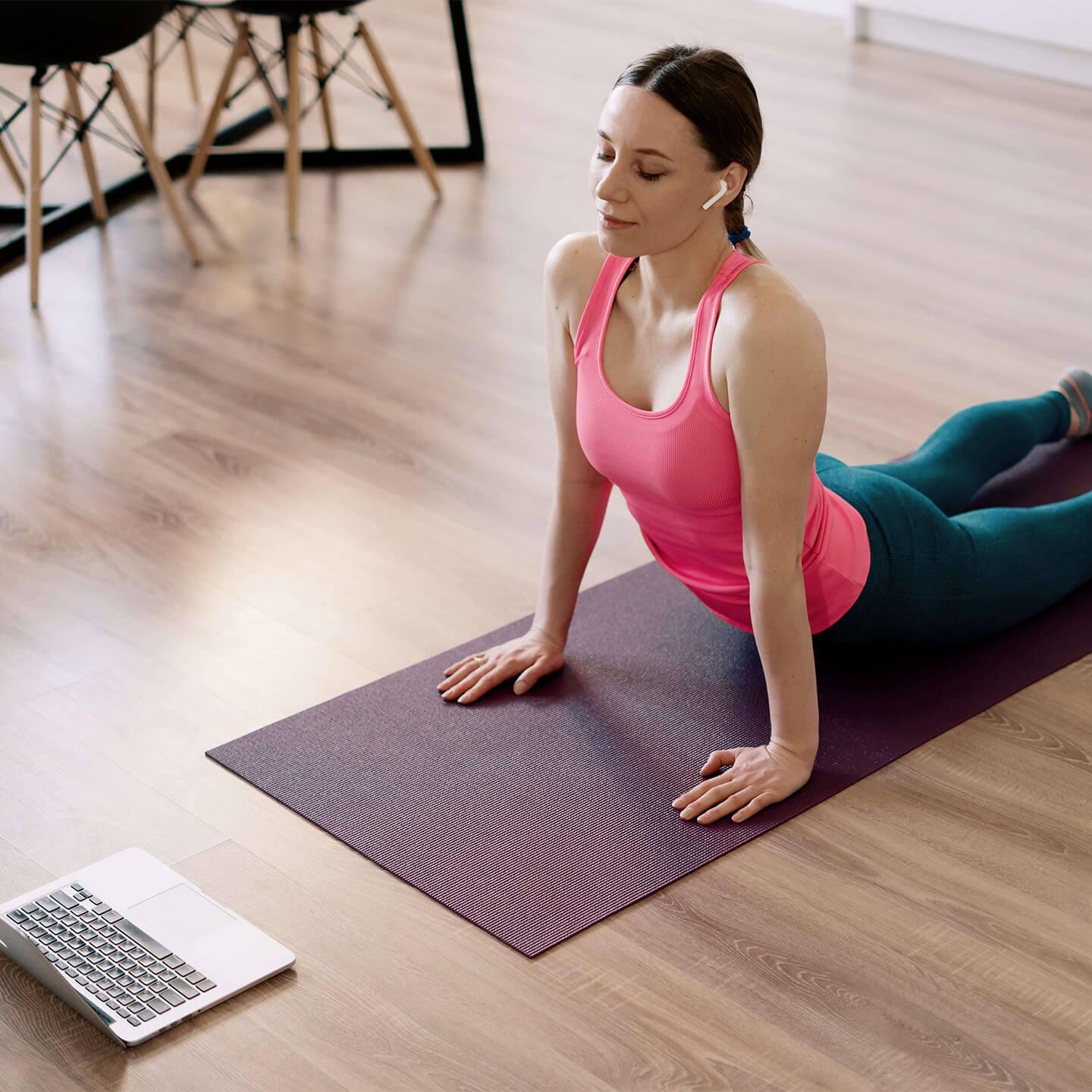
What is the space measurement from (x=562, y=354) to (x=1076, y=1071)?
99 centimetres

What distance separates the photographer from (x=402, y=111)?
4.14 m

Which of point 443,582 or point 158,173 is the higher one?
point 158,173

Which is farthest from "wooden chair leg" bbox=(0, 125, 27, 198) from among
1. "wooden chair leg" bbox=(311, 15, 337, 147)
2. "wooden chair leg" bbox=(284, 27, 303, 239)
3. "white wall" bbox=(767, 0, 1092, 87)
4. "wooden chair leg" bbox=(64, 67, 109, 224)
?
"white wall" bbox=(767, 0, 1092, 87)

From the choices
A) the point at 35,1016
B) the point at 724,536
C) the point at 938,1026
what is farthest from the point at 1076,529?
Result: the point at 35,1016

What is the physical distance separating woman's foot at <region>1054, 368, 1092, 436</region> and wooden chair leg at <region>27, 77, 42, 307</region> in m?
2.19

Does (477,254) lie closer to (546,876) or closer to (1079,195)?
(1079,195)

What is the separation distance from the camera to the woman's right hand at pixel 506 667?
2.10 metres

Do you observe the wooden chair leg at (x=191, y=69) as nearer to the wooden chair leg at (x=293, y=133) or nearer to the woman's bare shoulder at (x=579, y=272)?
the wooden chair leg at (x=293, y=133)

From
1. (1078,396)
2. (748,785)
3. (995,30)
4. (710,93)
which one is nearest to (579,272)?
(710,93)

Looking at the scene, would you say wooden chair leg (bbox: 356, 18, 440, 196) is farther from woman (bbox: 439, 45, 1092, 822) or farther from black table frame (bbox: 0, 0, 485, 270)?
woman (bbox: 439, 45, 1092, 822)

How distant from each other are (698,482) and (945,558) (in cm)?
43

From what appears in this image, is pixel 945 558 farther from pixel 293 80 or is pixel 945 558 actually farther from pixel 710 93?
pixel 293 80

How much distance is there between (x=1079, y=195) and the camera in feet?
13.4

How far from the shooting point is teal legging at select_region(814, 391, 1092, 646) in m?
2.04
